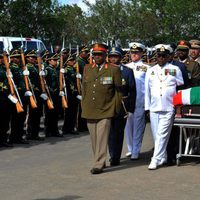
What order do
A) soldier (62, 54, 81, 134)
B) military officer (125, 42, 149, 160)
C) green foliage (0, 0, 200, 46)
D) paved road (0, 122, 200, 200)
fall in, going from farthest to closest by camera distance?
green foliage (0, 0, 200, 46) < soldier (62, 54, 81, 134) < military officer (125, 42, 149, 160) < paved road (0, 122, 200, 200)

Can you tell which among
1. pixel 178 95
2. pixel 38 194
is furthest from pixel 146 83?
pixel 38 194

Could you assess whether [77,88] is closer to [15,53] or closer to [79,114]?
[79,114]

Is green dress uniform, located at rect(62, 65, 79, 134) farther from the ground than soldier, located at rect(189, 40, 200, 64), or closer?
closer

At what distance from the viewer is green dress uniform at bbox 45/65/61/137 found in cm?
1095

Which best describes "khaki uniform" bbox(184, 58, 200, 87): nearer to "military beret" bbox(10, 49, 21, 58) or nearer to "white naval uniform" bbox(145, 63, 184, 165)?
"white naval uniform" bbox(145, 63, 184, 165)

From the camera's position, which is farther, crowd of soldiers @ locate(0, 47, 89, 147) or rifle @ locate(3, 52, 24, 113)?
crowd of soldiers @ locate(0, 47, 89, 147)

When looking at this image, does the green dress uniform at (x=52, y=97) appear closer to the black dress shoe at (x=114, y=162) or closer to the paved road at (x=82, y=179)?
the paved road at (x=82, y=179)

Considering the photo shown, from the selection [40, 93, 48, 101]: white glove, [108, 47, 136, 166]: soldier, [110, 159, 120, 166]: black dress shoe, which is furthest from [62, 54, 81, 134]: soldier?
[110, 159, 120, 166]: black dress shoe

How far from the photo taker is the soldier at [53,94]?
1095 centimetres

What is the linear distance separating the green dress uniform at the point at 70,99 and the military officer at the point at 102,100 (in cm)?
397

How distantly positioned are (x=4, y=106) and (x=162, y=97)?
344cm

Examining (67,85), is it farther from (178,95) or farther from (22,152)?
(178,95)

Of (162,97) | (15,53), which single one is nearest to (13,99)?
(15,53)

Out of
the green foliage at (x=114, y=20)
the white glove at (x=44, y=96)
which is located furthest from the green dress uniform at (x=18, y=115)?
the green foliage at (x=114, y=20)
